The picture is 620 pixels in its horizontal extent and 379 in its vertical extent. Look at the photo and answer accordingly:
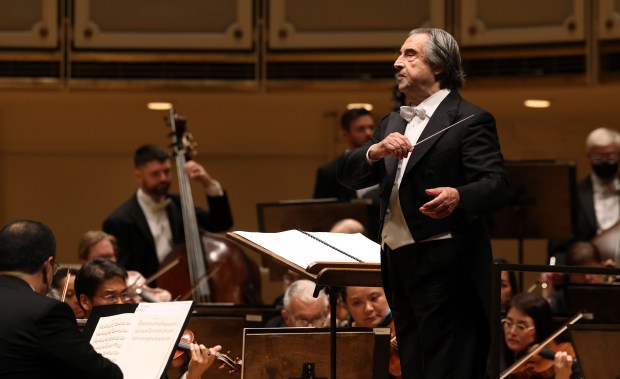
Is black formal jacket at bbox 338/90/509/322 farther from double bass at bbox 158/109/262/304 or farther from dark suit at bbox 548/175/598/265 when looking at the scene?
dark suit at bbox 548/175/598/265

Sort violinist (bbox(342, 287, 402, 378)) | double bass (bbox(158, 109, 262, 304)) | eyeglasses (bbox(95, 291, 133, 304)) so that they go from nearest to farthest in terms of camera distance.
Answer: eyeglasses (bbox(95, 291, 133, 304)) < violinist (bbox(342, 287, 402, 378)) < double bass (bbox(158, 109, 262, 304))

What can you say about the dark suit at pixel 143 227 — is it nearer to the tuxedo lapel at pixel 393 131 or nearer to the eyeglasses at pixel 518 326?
the eyeglasses at pixel 518 326

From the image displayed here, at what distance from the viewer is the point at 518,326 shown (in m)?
4.24

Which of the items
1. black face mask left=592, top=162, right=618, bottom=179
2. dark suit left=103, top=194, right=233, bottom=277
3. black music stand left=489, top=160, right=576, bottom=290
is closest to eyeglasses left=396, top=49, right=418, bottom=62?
black music stand left=489, top=160, right=576, bottom=290

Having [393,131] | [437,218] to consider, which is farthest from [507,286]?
[437,218]

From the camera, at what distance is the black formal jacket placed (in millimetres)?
2791

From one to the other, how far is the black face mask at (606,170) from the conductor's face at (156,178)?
7.22 feet

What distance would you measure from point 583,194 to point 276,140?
2474 millimetres

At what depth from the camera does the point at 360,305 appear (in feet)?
14.1

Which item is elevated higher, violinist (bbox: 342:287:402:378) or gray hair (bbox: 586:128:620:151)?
gray hair (bbox: 586:128:620:151)

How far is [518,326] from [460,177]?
5.03ft

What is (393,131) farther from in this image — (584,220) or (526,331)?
(584,220)

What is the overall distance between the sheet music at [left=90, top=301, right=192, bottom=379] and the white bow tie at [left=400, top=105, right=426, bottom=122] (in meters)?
0.74

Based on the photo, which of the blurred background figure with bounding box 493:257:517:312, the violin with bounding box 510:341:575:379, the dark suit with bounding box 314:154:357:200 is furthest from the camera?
the dark suit with bounding box 314:154:357:200
